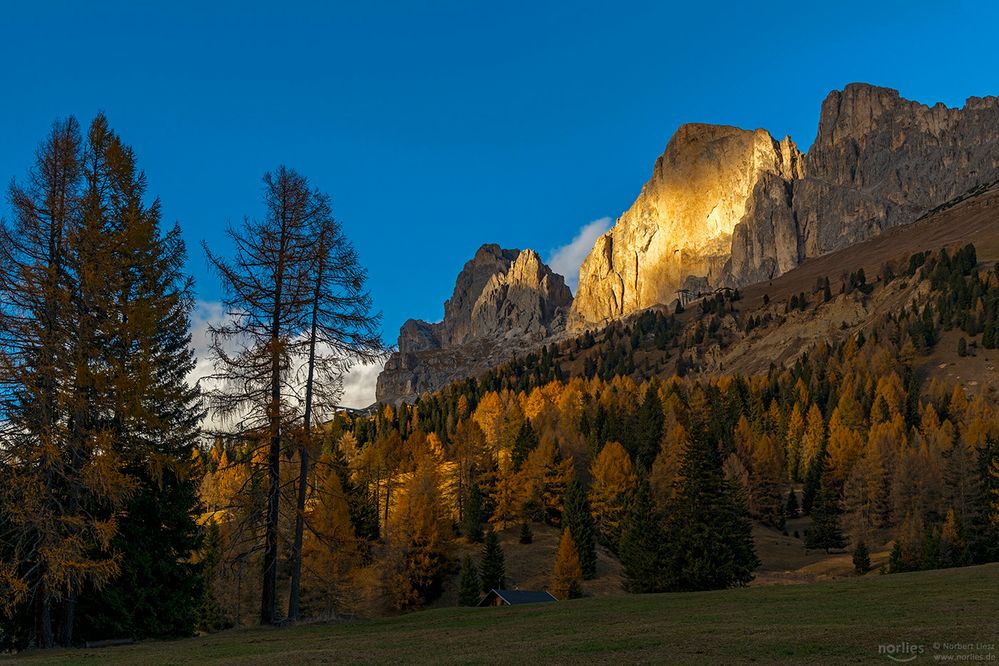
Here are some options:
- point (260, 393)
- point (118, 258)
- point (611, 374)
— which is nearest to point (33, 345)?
point (118, 258)

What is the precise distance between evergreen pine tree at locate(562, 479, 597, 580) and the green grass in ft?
129

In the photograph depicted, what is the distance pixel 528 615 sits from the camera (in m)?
26.2

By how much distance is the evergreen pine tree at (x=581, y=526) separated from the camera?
218ft

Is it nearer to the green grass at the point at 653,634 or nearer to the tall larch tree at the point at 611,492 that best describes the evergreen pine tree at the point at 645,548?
the tall larch tree at the point at 611,492

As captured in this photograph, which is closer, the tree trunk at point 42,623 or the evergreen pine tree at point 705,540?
the tree trunk at point 42,623

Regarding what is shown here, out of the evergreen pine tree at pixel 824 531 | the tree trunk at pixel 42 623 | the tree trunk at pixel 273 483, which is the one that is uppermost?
the tree trunk at pixel 273 483

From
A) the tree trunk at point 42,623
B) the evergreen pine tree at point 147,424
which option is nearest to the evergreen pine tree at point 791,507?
the evergreen pine tree at point 147,424

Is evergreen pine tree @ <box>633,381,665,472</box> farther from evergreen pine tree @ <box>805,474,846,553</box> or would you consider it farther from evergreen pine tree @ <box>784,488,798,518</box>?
evergreen pine tree @ <box>805,474,846,553</box>

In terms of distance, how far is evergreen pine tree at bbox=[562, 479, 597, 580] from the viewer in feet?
218

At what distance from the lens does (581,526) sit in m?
68.3

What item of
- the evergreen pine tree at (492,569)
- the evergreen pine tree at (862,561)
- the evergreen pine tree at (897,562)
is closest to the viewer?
the evergreen pine tree at (897,562)

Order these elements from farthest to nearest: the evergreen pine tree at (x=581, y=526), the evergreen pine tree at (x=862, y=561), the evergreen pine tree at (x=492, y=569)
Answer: the evergreen pine tree at (x=581, y=526)
the evergreen pine tree at (x=862, y=561)
the evergreen pine tree at (x=492, y=569)

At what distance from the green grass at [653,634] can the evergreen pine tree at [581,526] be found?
39.2m

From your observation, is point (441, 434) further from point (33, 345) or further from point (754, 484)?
point (33, 345)
